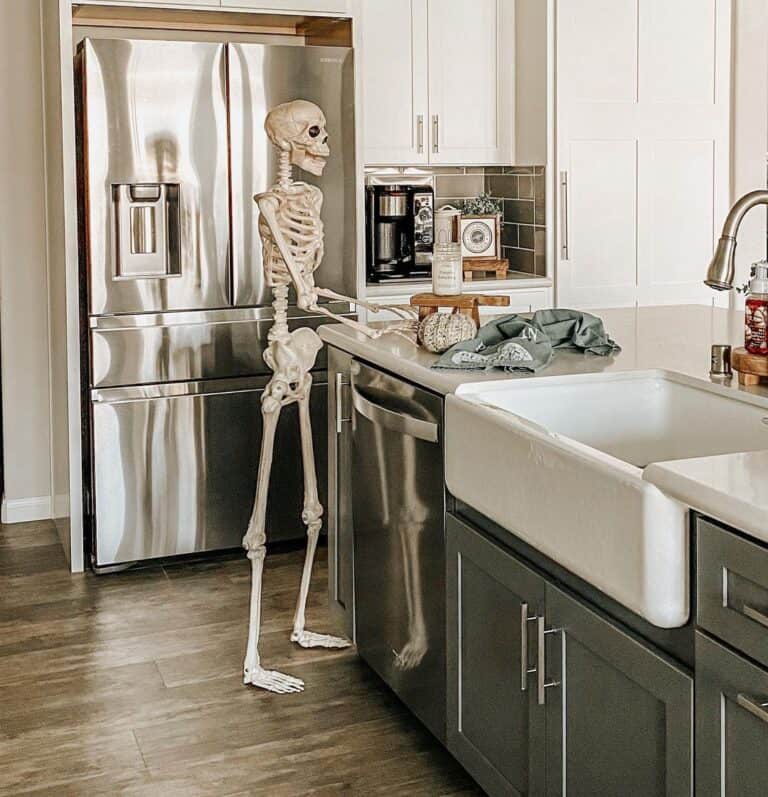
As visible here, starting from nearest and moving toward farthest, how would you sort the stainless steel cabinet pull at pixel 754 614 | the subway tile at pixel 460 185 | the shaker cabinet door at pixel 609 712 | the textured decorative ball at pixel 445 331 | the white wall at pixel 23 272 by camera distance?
the stainless steel cabinet pull at pixel 754 614
the shaker cabinet door at pixel 609 712
the textured decorative ball at pixel 445 331
the white wall at pixel 23 272
the subway tile at pixel 460 185

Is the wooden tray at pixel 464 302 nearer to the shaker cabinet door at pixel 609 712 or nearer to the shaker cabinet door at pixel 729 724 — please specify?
the shaker cabinet door at pixel 609 712

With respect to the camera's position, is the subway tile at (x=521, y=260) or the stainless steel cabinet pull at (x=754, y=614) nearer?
the stainless steel cabinet pull at (x=754, y=614)

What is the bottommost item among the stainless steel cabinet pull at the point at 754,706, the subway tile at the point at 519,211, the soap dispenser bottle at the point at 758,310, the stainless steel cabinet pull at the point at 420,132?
the stainless steel cabinet pull at the point at 754,706

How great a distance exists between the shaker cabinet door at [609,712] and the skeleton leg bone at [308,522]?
136cm

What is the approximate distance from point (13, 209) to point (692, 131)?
2.80 m

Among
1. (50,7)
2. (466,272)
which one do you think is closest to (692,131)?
(466,272)

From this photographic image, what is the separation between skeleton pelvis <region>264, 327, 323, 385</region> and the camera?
3.12m

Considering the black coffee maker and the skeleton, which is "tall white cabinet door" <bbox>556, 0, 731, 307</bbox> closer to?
the black coffee maker

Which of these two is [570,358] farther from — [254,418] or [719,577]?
[254,418]

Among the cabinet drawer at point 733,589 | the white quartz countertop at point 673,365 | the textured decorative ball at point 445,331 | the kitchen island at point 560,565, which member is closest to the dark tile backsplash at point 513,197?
the white quartz countertop at point 673,365

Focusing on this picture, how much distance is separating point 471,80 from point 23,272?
1955 mm

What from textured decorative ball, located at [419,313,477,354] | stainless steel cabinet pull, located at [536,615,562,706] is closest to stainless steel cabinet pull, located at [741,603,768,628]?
stainless steel cabinet pull, located at [536,615,562,706]

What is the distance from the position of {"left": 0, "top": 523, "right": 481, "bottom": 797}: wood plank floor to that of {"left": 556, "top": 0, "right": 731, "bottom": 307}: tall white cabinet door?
1.84 meters

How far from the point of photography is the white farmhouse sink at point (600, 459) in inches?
61.4
